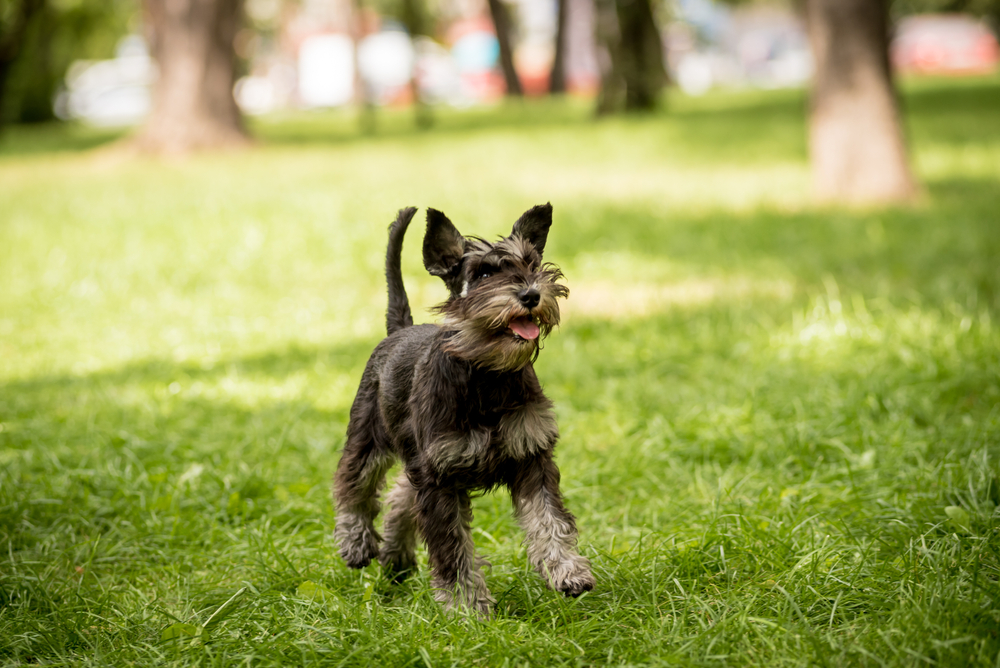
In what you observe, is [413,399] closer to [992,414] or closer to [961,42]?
[992,414]

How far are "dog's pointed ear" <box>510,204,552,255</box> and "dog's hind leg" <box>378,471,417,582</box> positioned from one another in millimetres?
987

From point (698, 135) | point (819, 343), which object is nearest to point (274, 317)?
point (819, 343)

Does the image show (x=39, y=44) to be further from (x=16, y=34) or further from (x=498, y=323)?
(x=498, y=323)

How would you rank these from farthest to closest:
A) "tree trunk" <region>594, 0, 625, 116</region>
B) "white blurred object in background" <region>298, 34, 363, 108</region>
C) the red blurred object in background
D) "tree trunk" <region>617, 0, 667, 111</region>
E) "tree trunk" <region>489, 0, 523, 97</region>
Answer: "white blurred object in background" <region>298, 34, 363, 108</region> → the red blurred object in background → "tree trunk" <region>489, 0, 523, 97</region> → "tree trunk" <region>617, 0, 667, 111</region> → "tree trunk" <region>594, 0, 625, 116</region>

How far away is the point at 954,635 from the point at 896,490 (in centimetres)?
160

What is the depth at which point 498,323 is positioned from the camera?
3162 mm

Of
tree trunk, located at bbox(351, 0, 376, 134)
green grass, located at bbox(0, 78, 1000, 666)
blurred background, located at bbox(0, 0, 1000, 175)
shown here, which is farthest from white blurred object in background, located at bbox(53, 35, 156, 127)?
green grass, located at bbox(0, 78, 1000, 666)

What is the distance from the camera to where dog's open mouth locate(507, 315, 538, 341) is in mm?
3166

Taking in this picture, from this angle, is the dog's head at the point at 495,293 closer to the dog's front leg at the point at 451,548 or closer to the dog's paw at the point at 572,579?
the dog's front leg at the point at 451,548

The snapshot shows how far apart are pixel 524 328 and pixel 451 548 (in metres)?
0.79

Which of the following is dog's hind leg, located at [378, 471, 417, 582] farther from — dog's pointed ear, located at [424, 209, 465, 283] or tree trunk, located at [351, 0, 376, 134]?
tree trunk, located at [351, 0, 376, 134]

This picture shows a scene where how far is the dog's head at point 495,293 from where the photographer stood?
125 inches

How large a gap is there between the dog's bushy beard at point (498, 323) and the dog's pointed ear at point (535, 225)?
0.80ft

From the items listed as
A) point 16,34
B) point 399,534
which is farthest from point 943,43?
point 399,534
